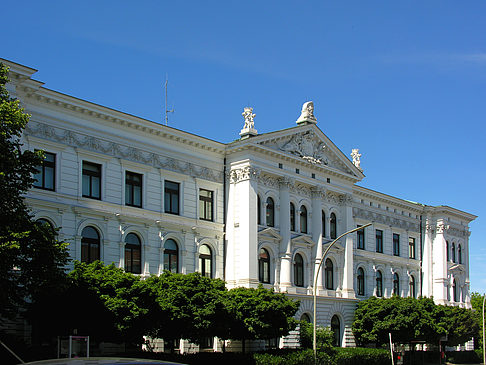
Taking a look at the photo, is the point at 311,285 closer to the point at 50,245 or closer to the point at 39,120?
the point at 39,120

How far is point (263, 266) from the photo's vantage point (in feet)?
143

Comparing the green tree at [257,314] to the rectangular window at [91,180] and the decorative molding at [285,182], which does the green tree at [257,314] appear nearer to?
the rectangular window at [91,180]

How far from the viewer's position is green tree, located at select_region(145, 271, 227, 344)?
1227 inches

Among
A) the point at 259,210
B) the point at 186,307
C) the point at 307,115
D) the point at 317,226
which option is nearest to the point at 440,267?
the point at 317,226

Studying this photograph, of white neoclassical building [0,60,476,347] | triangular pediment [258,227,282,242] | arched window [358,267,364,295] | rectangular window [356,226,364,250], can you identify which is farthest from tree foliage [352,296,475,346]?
triangular pediment [258,227,282,242]

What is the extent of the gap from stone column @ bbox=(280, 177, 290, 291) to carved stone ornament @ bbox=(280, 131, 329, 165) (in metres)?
2.20

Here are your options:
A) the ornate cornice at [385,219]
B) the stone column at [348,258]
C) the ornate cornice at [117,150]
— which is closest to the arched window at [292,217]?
the stone column at [348,258]

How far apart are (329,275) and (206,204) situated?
12.4 meters

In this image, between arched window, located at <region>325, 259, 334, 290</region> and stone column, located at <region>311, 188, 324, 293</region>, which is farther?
arched window, located at <region>325, 259, 334, 290</region>

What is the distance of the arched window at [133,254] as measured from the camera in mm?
37094

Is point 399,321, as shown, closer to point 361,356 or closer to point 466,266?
point 361,356

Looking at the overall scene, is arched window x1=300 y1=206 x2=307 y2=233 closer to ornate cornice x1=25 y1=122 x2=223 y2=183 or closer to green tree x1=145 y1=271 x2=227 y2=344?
ornate cornice x1=25 y1=122 x2=223 y2=183

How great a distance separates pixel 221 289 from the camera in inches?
1380

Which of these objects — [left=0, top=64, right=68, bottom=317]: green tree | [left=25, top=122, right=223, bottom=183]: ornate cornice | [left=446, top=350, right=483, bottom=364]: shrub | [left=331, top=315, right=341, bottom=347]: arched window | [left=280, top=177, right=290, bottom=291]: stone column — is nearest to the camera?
[left=0, top=64, right=68, bottom=317]: green tree
